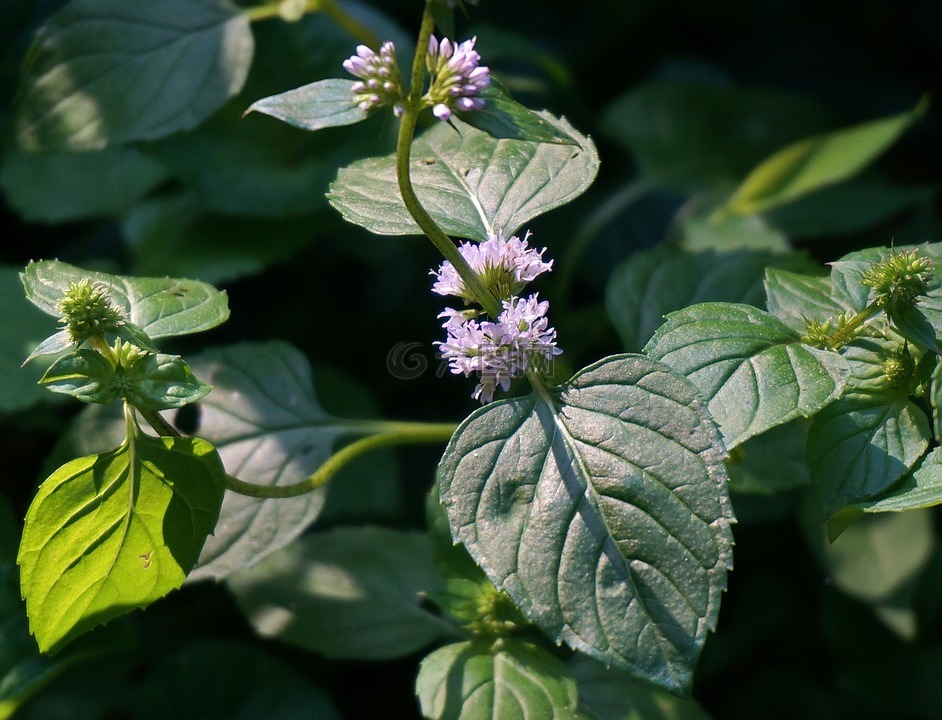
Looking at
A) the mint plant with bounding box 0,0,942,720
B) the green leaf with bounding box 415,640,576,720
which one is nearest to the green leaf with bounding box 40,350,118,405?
the mint plant with bounding box 0,0,942,720

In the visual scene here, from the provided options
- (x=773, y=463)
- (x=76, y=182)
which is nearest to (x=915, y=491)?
(x=773, y=463)

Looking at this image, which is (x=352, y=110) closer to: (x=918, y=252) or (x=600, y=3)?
(x=918, y=252)

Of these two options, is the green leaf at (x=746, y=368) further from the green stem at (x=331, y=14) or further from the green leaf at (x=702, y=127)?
the green leaf at (x=702, y=127)

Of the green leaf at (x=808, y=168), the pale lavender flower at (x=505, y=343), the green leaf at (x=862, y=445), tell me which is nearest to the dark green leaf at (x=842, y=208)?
the green leaf at (x=808, y=168)

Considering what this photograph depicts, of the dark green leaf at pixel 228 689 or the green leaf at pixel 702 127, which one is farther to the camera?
the green leaf at pixel 702 127

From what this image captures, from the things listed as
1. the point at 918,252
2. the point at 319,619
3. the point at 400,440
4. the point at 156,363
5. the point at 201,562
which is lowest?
the point at 319,619

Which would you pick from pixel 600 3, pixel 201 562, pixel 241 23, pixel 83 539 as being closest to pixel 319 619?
pixel 201 562

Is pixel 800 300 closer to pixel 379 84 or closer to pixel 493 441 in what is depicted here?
pixel 493 441

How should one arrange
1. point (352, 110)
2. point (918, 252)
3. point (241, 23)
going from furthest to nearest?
point (241, 23) → point (918, 252) → point (352, 110)
